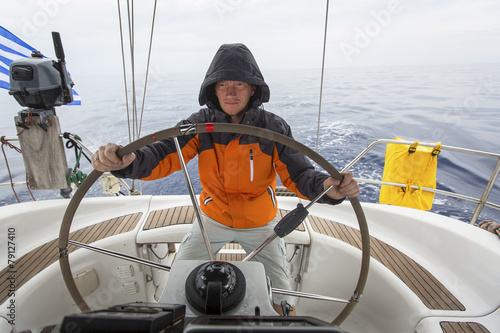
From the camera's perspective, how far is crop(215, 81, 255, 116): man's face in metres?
1.07

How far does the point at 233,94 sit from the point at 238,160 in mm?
256

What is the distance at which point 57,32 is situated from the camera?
1.26 meters

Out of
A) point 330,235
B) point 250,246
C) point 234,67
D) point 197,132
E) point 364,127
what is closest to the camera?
point 197,132

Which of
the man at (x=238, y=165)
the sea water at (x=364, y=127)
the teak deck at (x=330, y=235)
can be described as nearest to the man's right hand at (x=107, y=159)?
the man at (x=238, y=165)

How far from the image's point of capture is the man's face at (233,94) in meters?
1.07

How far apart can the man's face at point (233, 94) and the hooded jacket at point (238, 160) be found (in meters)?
0.04

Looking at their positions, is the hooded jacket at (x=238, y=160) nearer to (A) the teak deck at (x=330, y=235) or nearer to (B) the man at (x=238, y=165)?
(B) the man at (x=238, y=165)

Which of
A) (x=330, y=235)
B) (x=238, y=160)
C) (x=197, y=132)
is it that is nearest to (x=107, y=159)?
(x=197, y=132)

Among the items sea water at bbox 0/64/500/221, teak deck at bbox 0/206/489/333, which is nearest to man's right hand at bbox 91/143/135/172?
teak deck at bbox 0/206/489/333

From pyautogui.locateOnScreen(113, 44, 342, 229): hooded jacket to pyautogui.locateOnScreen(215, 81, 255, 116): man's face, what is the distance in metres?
0.04

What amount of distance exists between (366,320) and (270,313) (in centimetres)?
85

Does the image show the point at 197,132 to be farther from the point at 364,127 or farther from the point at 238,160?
the point at 364,127

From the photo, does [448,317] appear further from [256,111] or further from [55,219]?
[55,219]

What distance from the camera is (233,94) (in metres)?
1.08
